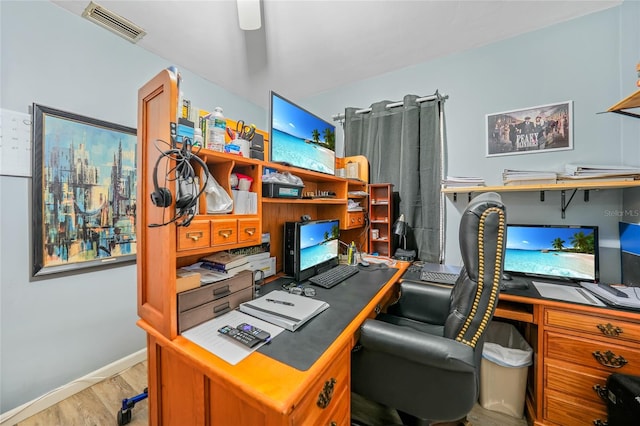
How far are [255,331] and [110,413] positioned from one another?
151 centimetres

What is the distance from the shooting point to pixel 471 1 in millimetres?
1604

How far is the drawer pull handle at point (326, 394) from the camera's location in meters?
0.81

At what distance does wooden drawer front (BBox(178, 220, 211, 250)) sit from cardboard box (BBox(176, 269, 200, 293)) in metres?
0.13

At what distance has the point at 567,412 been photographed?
131 cm

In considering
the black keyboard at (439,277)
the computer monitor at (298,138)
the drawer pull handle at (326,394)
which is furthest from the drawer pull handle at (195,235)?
the black keyboard at (439,277)

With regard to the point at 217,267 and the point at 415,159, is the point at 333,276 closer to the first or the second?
the point at 217,267

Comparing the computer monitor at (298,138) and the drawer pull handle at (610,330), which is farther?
the computer monitor at (298,138)

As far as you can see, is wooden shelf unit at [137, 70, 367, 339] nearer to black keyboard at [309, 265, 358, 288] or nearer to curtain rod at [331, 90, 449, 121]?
black keyboard at [309, 265, 358, 288]

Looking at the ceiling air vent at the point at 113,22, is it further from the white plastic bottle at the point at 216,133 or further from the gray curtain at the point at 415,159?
the gray curtain at the point at 415,159

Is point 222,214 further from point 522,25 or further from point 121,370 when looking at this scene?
point 522,25

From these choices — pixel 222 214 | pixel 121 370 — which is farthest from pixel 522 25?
pixel 121 370

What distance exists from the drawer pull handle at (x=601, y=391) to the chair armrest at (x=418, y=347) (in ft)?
3.18

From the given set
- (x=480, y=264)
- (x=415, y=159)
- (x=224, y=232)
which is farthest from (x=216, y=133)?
(x=415, y=159)

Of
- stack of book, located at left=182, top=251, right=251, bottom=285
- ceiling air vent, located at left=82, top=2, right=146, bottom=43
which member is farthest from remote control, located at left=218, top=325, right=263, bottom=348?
ceiling air vent, located at left=82, top=2, right=146, bottom=43
